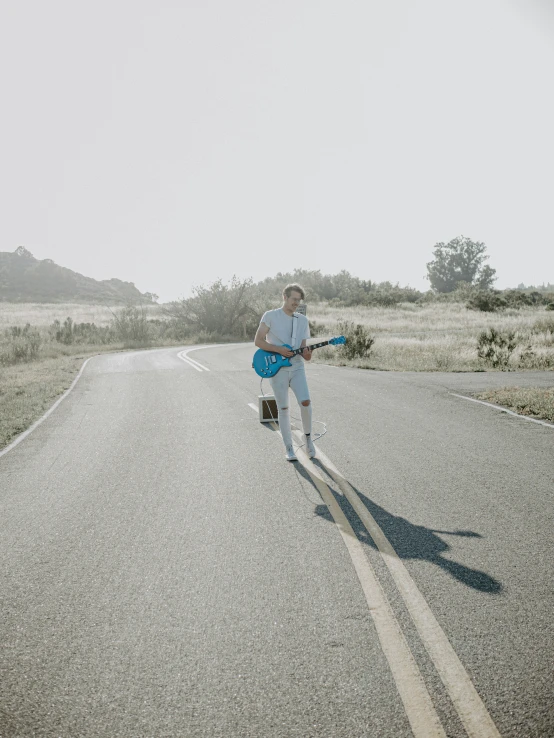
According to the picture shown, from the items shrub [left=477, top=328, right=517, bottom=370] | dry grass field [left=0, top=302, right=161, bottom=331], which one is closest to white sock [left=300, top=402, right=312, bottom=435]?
shrub [left=477, top=328, right=517, bottom=370]

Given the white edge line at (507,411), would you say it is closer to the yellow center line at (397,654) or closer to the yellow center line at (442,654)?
the yellow center line at (442,654)

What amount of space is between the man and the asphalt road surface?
579 millimetres

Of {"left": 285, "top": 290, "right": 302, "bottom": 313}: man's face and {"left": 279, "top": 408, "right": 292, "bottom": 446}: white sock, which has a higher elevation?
{"left": 285, "top": 290, "right": 302, "bottom": 313}: man's face

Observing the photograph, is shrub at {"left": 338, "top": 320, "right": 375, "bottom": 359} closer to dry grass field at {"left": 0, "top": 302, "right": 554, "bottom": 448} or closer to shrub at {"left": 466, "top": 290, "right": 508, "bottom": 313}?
dry grass field at {"left": 0, "top": 302, "right": 554, "bottom": 448}

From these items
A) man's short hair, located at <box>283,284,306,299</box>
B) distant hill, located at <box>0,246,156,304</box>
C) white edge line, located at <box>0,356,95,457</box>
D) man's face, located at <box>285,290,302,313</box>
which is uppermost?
distant hill, located at <box>0,246,156,304</box>

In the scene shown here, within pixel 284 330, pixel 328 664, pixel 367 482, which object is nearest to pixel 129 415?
pixel 284 330

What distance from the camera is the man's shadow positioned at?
373 cm

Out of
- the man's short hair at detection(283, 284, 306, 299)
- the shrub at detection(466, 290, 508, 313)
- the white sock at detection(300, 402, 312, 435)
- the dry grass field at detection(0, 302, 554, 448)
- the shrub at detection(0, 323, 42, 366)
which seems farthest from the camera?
the shrub at detection(466, 290, 508, 313)

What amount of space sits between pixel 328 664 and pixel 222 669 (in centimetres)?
56

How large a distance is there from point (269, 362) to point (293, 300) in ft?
2.83

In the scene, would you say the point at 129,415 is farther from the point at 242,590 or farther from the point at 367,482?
the point at 242,590

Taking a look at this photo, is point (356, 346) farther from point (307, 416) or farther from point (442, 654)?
point (442, 654)

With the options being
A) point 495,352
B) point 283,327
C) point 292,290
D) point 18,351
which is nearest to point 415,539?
point 283,327

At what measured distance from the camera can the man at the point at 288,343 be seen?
664cm
